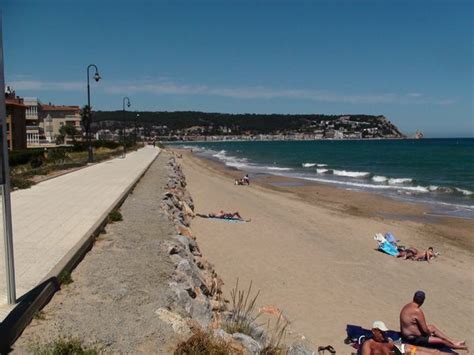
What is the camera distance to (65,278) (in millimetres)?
6324

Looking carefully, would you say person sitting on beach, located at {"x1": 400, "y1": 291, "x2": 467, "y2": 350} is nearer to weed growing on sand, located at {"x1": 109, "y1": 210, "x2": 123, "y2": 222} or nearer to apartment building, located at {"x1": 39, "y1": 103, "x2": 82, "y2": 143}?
weed growing on sand, located at {"x1": 109, "y1": 210, "x2": 123, "y2": 222}

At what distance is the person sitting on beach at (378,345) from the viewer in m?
6.27

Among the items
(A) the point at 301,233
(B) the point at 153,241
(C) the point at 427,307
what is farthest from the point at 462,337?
(A) the point at 301,233

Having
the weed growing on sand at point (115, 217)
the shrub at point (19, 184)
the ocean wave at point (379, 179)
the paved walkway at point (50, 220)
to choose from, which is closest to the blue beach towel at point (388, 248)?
the weed growing on sand at point (115, 217)

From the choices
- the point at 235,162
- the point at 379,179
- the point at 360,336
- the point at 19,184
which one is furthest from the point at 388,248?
the point at 235,162

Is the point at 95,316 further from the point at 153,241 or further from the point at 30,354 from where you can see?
the point at 153,241

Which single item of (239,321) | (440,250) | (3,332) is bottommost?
(440,250)

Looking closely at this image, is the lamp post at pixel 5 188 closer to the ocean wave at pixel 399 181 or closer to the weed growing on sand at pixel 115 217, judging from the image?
the weed growing on sand at pixel 115 217

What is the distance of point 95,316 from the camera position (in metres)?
5.31

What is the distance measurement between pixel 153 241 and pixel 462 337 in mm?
5362

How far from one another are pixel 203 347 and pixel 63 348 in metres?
1.21

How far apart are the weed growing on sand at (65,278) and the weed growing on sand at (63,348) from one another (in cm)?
177

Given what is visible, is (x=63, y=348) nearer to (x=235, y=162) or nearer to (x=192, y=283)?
(x=192, y=283)

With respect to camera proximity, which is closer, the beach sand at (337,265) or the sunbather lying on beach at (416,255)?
the beach sand at (337,265)
